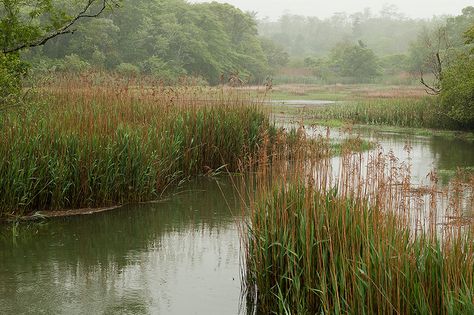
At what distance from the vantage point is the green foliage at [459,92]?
1842 cm

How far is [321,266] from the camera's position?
4.56 meters

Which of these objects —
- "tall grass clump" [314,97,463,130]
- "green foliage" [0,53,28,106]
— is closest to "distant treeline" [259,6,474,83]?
"tall grass clump" [314,97,463,130]

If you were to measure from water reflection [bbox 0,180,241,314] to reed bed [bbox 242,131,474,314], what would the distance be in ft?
2.20

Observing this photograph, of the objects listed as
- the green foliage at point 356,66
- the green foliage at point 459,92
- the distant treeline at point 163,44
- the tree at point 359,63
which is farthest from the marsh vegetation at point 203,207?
the tree at point 359,63

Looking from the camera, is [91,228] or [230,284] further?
[91,228]

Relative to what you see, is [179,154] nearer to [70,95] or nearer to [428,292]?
[70,95]

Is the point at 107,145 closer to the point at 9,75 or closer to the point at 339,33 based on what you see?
the point at 9,75

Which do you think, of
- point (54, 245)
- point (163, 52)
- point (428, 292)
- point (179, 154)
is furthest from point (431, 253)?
point (163, 52)

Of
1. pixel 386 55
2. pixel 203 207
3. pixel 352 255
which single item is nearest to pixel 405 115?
pixel 203 207

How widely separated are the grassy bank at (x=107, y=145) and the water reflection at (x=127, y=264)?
43 centimetres

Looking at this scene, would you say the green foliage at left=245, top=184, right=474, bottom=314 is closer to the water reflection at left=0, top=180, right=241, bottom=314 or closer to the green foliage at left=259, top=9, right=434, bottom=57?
the water reflection at left=0, top=180, right=241, bottom=314

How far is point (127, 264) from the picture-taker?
616 centimetres

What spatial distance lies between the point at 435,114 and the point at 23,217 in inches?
680

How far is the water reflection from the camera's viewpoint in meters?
5.14
